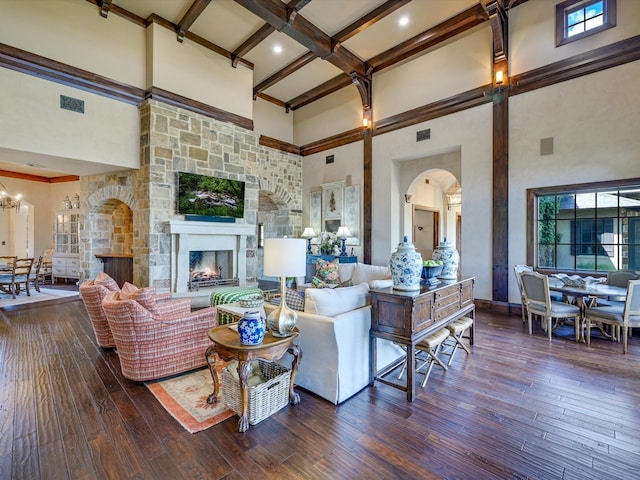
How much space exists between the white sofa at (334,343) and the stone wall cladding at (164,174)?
4.11 meters

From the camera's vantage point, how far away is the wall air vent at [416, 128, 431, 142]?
6340mm

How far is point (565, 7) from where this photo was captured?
4.73 meters

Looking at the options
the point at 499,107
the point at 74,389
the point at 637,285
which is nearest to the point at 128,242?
the point at 74,389

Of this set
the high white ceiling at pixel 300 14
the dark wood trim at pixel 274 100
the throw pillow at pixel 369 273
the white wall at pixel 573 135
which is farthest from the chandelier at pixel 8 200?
the white wall at pixel 573 135

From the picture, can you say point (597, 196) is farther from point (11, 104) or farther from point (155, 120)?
point (11, 104)

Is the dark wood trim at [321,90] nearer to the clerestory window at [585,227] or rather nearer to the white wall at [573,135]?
the white wall at [573,135]

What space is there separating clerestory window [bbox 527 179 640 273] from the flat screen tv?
571 cm

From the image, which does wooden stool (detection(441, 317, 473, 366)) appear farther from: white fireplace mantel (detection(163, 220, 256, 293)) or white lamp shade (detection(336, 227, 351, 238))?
white fireplace mantel (detection(163, 220, 256, 293))

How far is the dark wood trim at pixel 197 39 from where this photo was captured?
5.55m

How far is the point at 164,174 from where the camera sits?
5.70m

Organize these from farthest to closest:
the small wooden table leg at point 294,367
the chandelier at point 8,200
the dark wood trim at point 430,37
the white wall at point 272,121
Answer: the white wall at point 272,121
the chandelier at point 8,200
the dark wood trim at point 430,37
the small wooden table leg at point 294,367

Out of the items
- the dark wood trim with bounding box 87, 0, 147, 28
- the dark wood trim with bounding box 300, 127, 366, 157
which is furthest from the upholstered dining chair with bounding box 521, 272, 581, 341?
the dark wood trim with bounding box 87, 0, 147, 28

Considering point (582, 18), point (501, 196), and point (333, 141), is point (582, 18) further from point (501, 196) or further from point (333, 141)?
point (333, 141)

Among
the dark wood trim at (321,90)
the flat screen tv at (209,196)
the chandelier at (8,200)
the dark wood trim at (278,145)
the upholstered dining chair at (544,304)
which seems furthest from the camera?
the chandelier at (8,200)
